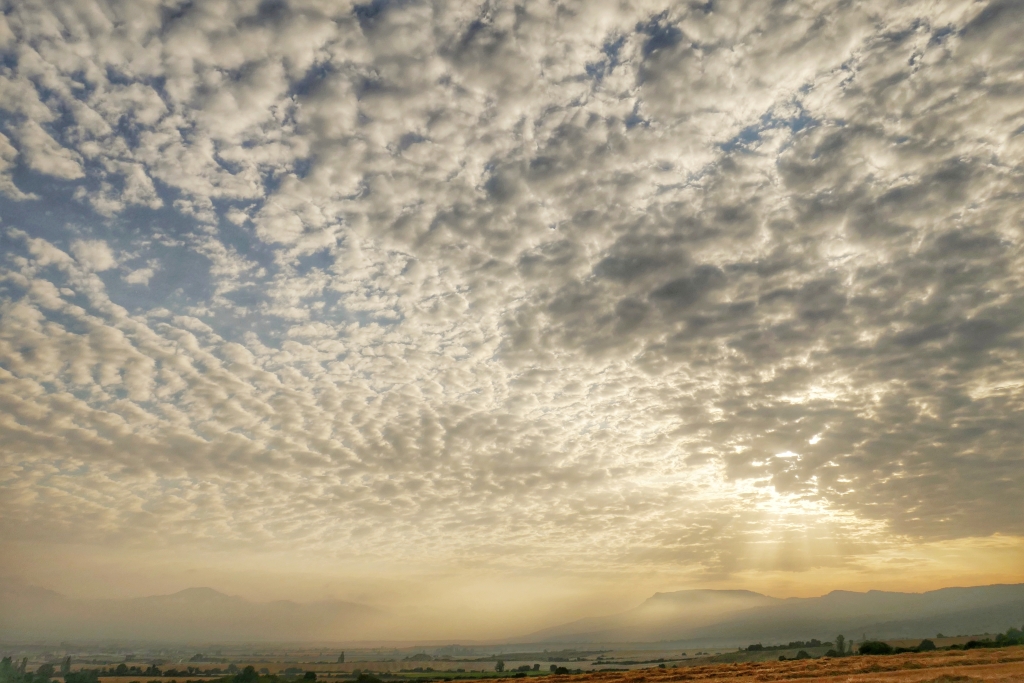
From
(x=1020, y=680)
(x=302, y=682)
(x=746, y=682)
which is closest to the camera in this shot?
(x=1020, y=680)

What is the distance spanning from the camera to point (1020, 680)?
2528cm

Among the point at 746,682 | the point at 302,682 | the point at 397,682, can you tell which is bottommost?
the point at 397,682

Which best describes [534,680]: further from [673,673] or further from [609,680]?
[673,673]

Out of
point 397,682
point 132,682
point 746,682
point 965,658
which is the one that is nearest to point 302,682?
point 397,682

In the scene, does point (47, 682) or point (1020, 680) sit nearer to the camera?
point (1020, 680)

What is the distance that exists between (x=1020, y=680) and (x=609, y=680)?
76.7ft

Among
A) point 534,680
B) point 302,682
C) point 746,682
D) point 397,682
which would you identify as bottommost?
point 397,682

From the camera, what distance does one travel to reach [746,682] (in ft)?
103

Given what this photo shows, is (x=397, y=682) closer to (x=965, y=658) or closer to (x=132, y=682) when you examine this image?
(x=132, y=682)

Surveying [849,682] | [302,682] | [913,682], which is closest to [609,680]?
[849,682]

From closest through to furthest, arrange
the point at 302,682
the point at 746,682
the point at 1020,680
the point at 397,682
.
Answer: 1. the point at 1020,680
2. the point at 746,682
3. the point at 302,682
4. the point at 397,682

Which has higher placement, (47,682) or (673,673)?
(673,673)

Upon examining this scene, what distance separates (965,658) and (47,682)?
458 ft

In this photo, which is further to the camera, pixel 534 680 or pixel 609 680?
pixel 534 680
